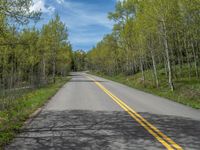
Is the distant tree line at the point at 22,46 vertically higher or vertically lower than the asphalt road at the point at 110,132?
higher

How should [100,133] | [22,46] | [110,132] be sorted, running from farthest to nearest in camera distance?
[22,46]
[110,132]
[100,133]

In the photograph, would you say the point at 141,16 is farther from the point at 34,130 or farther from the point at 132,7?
A: the point at 34,130

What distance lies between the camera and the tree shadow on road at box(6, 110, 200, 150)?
702 cm

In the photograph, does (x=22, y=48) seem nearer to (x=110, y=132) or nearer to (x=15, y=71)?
(x=15, y=71)

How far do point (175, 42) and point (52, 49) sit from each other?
18896 millimetres

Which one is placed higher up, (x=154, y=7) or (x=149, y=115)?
(x=154, y=7)

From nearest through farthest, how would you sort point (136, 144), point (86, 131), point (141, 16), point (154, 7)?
point (136, 144) → point (86, 131) → point (154, 7) → point (141, 16)

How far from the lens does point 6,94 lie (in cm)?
1811

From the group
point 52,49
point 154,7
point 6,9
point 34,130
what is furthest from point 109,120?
point 52,49

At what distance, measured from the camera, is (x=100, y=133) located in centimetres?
840

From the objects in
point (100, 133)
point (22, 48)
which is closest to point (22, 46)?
point (22, 48)

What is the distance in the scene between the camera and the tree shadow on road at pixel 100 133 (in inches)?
277

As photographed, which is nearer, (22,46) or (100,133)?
(100,133)

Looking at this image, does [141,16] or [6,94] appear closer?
[6,94]
